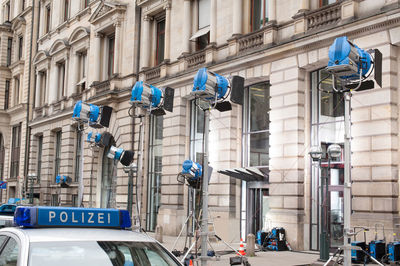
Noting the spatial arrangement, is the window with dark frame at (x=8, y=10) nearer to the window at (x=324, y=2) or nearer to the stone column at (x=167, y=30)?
the stone column at (x=167, y=30)

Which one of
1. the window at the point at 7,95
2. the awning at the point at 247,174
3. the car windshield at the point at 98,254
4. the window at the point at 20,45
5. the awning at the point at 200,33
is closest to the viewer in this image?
the car windshield at the point at 98,254

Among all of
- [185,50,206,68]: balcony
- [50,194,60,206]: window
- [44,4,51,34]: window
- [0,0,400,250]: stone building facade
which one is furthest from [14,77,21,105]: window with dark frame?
[185,50,206,68]: balcony

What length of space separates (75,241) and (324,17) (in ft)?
48.9

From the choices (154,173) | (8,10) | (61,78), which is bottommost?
(154,173)

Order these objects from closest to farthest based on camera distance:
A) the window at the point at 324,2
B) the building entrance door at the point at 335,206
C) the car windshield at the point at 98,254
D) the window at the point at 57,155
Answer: the car windshield at the point at 98,254 < the building entrance door at the point at 335,206 < the window at the point at 324,2 < the window at the point at 57,155

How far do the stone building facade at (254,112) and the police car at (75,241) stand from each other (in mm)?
8363

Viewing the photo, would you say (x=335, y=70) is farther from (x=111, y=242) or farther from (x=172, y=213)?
(x=172, y=213)

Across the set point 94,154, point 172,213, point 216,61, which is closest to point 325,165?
point 216,61

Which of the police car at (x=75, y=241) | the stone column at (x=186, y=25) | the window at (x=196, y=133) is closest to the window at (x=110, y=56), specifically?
the stone column at (x=186, y=25)

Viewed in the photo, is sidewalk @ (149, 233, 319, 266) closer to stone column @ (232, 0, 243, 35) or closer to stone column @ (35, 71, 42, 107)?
stone column @ (232, 0, 243, 35)

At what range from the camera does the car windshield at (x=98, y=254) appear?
517cm

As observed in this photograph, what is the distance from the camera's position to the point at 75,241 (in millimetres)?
5426

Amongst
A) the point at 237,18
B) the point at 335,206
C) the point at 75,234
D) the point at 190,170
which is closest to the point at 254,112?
the point at 237,18

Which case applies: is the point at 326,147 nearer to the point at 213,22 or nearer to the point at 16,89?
the point at 213,22
